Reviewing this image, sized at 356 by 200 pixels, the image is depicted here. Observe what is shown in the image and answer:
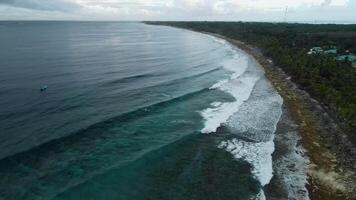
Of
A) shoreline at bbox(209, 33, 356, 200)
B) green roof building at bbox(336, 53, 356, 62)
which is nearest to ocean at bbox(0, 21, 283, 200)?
shoreline at bbox(209, 33, 356, 200)

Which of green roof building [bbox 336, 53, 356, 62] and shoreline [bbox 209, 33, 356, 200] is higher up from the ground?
shoreline [bbox 209, 33, 356, 200]

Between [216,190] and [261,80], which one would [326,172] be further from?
[261,80]

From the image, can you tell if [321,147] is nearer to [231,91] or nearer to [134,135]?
[134,135]

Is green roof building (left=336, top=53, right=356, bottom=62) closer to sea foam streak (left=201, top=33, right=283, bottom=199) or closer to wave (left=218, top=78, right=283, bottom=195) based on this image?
sea foam streak (left=201, top=33, right=283, bottom=199)

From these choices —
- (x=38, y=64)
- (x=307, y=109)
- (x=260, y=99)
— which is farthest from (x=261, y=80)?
(x=38, y=64)

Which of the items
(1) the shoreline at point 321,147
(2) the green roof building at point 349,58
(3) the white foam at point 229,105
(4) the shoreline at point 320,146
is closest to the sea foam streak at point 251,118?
(3) the white foam at point 229,105
